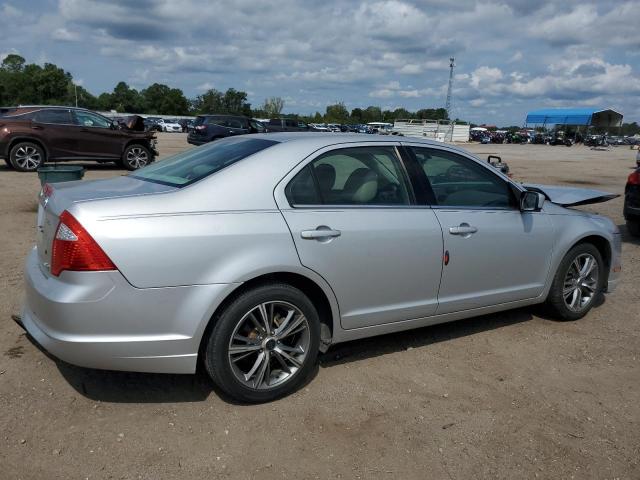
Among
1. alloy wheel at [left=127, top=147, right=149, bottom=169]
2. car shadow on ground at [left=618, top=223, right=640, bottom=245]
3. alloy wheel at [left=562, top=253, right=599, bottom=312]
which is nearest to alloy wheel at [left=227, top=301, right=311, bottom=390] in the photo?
alloy wheel at [left=562, top=253, right=599, bottom=312]

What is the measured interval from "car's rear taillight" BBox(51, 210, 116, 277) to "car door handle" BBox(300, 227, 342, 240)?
109 centimetres

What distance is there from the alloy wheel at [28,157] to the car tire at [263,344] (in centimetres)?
1322

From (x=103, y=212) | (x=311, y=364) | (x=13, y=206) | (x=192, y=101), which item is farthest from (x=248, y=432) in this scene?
(x=192, y=101)

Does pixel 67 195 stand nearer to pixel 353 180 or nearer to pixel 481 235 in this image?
pixel 353 180

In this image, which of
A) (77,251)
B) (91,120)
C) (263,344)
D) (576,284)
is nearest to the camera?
(77,251)

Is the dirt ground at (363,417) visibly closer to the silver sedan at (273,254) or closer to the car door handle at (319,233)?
the silver sedan at (273,254)

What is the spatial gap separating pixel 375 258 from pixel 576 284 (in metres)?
2.34

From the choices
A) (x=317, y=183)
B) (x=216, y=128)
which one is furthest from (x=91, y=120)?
(x=317, y=183)

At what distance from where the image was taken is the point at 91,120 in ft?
48.7

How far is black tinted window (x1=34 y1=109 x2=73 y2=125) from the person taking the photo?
14.2 meters

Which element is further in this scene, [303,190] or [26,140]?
[26,140]

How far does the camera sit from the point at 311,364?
3.56 m

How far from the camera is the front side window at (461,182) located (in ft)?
13.6

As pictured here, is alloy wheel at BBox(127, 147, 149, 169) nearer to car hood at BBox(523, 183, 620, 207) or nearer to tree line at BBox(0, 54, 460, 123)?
car hood at BBox(523, 183, 620, 207)
